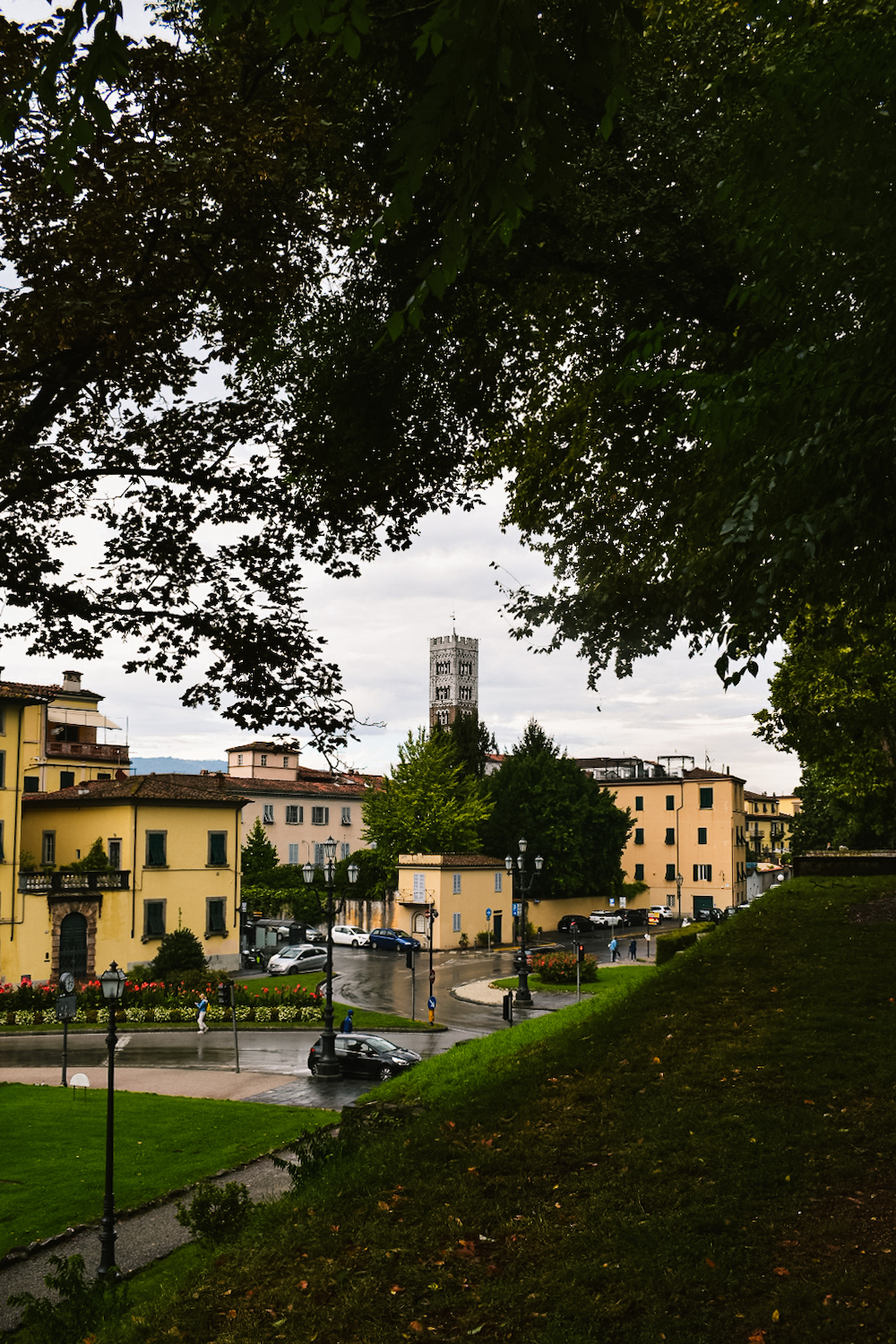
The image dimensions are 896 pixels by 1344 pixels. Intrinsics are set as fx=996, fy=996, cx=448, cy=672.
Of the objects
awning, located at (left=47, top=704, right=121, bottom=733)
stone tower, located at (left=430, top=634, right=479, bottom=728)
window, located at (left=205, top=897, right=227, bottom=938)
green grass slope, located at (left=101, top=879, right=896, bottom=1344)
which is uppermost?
stone tower, located at (left=430, top=634, right=479, bottom=728)

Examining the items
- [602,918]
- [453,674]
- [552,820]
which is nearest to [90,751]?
[552,820]

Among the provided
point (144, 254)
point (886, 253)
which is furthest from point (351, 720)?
point (886, 253)

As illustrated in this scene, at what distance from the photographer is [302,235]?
31.3 feet

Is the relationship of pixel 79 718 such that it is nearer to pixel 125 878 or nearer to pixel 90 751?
pixel 90 751

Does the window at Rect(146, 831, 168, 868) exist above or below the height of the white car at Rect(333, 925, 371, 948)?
above

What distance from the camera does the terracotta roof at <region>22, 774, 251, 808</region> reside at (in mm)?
43219

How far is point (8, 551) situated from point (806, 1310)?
28.6 feet

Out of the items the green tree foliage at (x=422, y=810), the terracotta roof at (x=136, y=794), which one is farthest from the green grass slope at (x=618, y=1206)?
the green tree foliage at (x=422, y=810)

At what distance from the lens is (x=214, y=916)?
46094 mm

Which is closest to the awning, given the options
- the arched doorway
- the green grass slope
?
the arched doorway

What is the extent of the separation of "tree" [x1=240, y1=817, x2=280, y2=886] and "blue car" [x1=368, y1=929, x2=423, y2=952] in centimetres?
844

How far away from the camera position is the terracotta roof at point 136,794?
43.2 meters

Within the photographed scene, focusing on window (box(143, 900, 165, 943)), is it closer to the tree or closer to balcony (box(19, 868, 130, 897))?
balcony (box(19, 868, 130, 897))

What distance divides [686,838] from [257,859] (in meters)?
34.9
